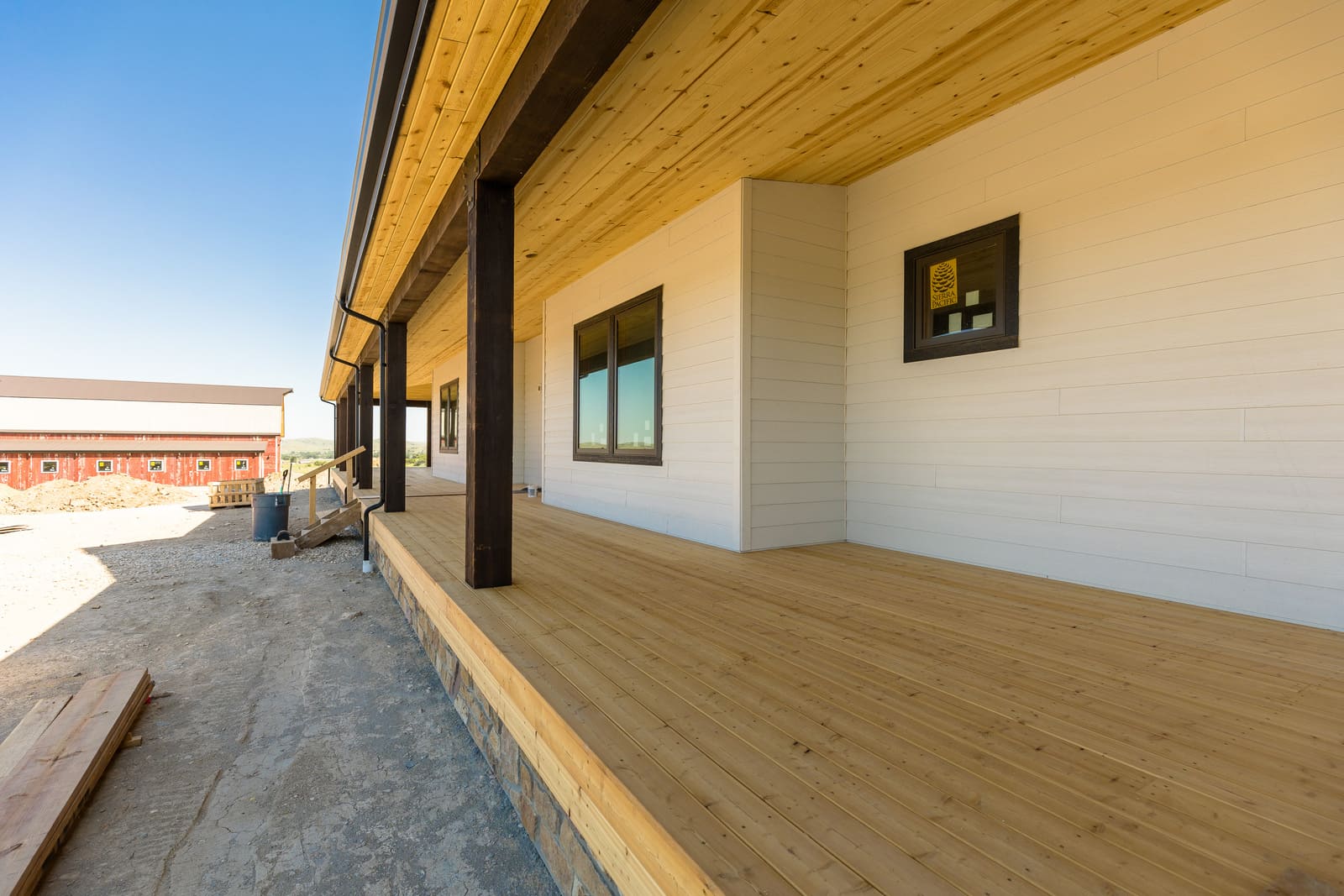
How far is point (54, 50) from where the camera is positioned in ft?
47.3

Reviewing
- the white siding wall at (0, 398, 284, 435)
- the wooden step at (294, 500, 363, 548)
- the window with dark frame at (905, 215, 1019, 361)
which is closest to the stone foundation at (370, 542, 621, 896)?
the window with dark frame at (905, 215, 1019, 361)

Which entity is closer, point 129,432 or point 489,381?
point 489,381

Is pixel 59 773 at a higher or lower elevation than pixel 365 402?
lower

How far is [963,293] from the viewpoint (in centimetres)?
338

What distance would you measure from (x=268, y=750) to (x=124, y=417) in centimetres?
2382

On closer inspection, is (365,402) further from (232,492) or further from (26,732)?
(26,732)

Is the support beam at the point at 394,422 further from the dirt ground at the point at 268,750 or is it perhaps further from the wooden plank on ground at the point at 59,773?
the wooden plank on ground at the point at 59,773

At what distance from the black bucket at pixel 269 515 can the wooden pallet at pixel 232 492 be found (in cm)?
510

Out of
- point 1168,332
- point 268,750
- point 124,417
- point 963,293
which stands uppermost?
point 124,417

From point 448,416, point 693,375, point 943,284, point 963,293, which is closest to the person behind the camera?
point 963,293

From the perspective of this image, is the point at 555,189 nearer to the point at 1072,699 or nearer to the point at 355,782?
A: the point at 355,782

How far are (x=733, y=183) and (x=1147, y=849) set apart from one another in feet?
12.4

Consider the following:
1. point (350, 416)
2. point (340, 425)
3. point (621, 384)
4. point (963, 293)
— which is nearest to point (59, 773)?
point (621, 384)

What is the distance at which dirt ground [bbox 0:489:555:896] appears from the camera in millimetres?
1773
